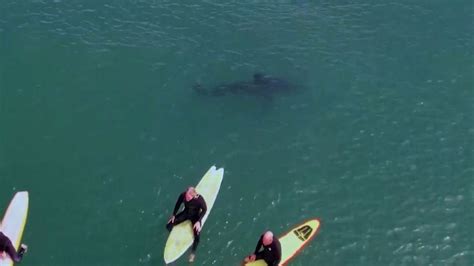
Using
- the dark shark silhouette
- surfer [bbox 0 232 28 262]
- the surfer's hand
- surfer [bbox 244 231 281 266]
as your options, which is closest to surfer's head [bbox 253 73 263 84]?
the dark shark silhouette

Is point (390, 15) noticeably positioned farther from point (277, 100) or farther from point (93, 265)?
point (93, 265)

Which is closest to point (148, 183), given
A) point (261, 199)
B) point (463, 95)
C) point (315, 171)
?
point (261, 199)

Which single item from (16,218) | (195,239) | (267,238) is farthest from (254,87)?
(16,218)

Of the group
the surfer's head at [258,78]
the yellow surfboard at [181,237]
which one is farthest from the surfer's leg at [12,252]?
the surfer's head at [258,78]

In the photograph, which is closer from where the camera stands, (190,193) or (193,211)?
(190,193)

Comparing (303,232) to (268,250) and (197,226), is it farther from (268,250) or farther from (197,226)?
(197,226)
